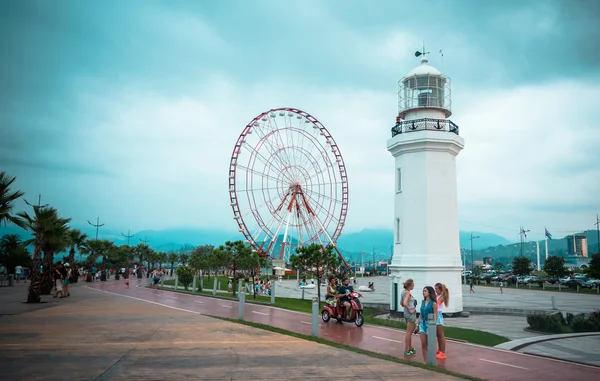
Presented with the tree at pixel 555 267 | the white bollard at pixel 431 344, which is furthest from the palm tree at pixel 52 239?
the tree at pixel 555 267

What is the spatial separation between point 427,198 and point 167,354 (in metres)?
16.8

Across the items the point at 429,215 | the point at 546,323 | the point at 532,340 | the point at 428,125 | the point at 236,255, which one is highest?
the point at 428,125

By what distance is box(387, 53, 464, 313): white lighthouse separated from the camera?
75.2 feet

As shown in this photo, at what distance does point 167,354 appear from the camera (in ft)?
30.3

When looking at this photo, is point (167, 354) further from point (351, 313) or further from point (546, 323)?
point (546, 323)

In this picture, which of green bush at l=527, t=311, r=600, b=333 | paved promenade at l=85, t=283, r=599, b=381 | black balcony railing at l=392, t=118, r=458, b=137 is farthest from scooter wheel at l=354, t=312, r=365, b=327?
black balcony railing at l=392, t=118, r=458, b=137

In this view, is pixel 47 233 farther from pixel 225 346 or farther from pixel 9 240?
pixel 9 240

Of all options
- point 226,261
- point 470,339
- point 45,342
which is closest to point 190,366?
point 45,342

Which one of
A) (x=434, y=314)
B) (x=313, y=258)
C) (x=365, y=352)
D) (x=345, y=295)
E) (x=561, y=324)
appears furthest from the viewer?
(x=313, y=258)

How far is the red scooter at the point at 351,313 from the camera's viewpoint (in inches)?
611

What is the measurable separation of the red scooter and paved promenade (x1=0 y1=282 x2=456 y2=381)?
3864mm

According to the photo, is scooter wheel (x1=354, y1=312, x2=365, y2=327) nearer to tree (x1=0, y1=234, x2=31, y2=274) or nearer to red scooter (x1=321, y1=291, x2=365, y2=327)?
red scooter (x1=321, y1=291, x2=365, y2=327)

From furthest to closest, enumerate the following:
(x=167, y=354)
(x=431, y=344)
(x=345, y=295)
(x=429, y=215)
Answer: (x=429, y=215) → (x=345, y=295) → (x=431, y=344) → (x=167, y=354)

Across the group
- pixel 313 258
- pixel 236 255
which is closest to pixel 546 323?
pixel 313 258
